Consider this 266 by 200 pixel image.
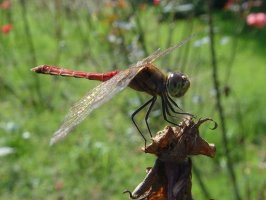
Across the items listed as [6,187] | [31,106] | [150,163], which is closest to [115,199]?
[150,163]

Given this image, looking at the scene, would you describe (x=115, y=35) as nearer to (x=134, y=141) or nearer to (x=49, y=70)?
(x=134, y=141)

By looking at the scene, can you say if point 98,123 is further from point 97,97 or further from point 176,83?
point 97,97

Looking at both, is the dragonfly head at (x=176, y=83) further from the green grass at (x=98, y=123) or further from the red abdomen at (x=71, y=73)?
the green grass at (x=98, y=123)

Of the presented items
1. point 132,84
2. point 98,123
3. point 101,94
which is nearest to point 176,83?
point 132,84

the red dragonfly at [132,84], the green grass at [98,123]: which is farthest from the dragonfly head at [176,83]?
the green grass at [98,123]

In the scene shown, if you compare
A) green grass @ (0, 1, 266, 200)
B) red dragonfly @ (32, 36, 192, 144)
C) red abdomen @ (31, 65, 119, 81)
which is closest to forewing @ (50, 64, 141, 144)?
red dragonfly @ (32, 36, 192, 144)

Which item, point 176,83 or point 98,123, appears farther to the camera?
point 98,123
